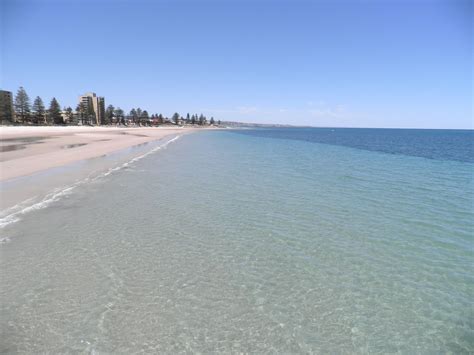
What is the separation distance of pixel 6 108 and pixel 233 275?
105 meters

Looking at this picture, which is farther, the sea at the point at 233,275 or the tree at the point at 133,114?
the tree at the point at 133,114

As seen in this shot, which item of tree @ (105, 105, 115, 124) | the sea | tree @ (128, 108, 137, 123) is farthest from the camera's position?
tree @ (128, 108, 137, 123)

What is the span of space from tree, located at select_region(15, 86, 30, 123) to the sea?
99.0m

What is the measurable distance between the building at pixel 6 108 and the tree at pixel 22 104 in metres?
1.66

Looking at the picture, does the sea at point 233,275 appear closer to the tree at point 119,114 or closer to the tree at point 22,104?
the tree at point 22,104

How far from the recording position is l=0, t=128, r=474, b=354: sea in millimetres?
4246

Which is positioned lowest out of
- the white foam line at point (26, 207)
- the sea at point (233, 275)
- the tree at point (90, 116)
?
the white foam line at point (26, 207)

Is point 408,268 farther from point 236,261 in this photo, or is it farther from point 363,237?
point 236,261

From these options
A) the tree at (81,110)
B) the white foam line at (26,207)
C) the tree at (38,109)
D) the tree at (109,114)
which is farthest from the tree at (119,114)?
the white foam line at (26,207)

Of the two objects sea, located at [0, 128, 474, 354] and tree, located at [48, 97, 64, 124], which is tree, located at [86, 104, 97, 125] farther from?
sea, located at [0, 128, 474, 354]

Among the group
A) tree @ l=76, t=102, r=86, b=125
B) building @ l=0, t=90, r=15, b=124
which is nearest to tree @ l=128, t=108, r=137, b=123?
tree @ l=76, t=102, r=86, b=125

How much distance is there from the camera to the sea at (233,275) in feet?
13.9

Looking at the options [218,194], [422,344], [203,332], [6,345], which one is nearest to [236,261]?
[203,332]

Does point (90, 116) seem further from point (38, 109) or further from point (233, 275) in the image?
point (233, 275)
